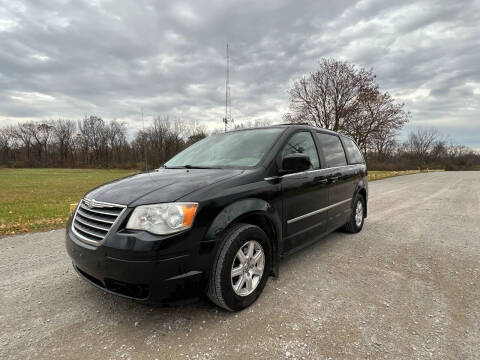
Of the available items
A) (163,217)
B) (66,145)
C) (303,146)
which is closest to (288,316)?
(163,217)

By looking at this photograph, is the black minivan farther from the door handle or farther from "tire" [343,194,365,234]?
"tire" [343,194,365,234]

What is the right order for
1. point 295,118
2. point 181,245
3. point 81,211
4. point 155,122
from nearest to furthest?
point 181,245 < point 81,211 < point 295,118 < point 155,122

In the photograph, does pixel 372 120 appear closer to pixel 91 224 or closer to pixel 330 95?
pixel 330 95

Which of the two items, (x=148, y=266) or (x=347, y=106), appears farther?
(x=347, y=106)

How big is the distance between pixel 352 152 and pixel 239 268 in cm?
345

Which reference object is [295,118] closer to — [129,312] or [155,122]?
[129,312]

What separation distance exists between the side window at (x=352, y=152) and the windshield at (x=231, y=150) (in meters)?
1.97

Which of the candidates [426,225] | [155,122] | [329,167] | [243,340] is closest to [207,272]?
[243,340]

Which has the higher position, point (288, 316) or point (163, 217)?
point (163, 217)

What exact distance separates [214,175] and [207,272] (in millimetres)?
884

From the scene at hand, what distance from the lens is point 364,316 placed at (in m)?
2.26

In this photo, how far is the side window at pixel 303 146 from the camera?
3.08m

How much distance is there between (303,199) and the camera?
3.06m

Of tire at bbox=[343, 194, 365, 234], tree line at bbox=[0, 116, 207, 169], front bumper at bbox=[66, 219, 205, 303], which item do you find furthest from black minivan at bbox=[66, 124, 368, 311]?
tree line at bbox=[0, 116, 207, 169]
